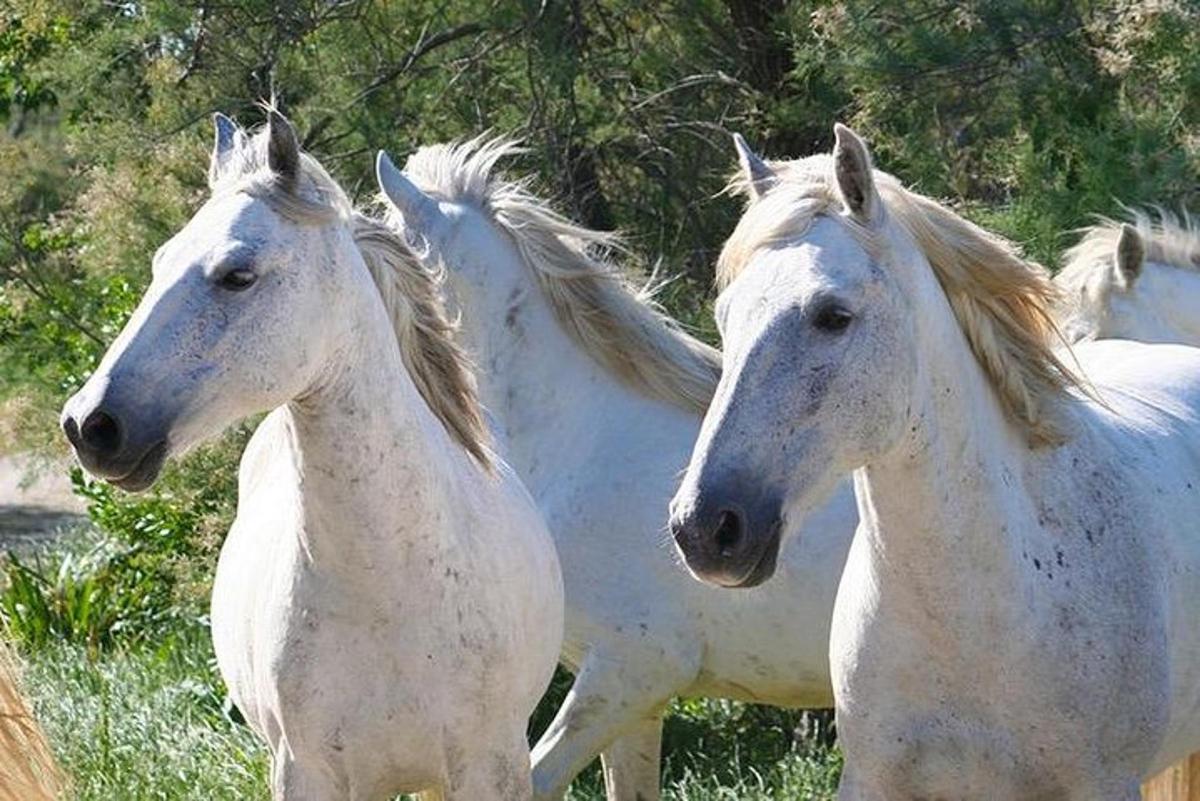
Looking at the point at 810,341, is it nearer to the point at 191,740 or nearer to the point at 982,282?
the point at 982,282

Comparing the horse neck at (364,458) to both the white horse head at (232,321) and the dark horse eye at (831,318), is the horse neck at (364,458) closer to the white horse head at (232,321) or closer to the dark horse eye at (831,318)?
the white horse head at (232,321)

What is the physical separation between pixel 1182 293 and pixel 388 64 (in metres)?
3.24

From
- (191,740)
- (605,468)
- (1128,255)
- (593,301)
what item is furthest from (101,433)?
(1128,255)

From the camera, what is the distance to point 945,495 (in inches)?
140

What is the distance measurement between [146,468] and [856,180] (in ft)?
3.95

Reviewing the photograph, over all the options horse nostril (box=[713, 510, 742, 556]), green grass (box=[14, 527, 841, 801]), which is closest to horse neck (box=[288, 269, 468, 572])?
horse nostril (box=[713, 510, 742, 556])

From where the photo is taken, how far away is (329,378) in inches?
152

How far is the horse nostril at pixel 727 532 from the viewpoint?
3.14m

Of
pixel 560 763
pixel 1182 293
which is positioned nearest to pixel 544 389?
pixel 560 763

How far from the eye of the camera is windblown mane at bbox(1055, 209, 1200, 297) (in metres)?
6.36

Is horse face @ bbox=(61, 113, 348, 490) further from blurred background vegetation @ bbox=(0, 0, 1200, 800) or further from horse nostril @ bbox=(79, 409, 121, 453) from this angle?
blurred background vegetation @ bbox=(0, 0, 1200, 800)

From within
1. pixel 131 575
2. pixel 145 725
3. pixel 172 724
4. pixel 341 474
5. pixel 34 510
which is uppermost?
pixel 341 474

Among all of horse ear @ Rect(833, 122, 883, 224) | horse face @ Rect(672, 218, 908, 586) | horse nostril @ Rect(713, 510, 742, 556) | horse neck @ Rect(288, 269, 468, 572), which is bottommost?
horse neck @ Rect(288, 269, 468, 572)

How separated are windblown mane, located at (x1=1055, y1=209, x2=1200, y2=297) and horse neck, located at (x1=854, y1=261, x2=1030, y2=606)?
8.83ft
